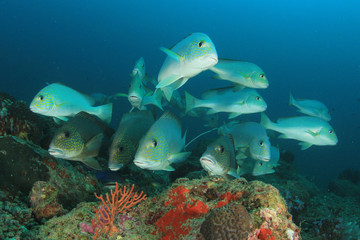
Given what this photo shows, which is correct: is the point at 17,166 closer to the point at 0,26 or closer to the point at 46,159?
the point at 46,159

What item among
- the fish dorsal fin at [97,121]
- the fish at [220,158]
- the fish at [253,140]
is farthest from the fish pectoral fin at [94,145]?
the fish at [253,140]

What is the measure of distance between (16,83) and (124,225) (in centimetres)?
7941

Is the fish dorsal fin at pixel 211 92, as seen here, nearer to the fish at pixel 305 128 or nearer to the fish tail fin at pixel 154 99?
the fish at pixel 305 128

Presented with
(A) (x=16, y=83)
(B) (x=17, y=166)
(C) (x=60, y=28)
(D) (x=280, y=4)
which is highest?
(D) (x=280, y=4)

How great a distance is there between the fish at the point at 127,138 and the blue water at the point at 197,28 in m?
70.8

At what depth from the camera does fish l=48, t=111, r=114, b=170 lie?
2.99m

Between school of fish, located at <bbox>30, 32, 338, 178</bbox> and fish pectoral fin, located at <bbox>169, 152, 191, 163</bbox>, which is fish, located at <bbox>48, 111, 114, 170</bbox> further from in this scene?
fish pectoral fin, located at <bbox>169, 152, 191, 163</bbox>

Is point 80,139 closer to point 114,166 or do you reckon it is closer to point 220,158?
point 114,166

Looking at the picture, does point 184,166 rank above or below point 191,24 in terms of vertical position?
below

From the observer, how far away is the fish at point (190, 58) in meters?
2.56

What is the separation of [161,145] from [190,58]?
3.93 ft

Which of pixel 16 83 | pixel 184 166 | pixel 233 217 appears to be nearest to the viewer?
pixel 233 217

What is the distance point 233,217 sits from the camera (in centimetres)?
180

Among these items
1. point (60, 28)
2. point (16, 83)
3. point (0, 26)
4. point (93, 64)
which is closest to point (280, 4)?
point (93, 64)
